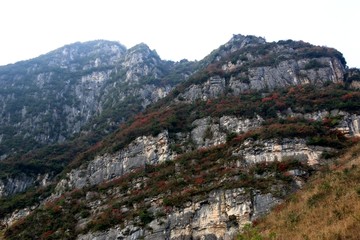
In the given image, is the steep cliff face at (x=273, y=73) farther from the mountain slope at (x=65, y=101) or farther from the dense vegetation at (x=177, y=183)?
the mountain slope at (x=65, y=101)

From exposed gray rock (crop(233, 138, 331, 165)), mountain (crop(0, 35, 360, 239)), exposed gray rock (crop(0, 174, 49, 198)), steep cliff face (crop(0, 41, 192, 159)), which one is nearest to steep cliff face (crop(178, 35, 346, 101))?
mountain (crop(0, 35, 360, 239))

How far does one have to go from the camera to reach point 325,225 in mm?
13953

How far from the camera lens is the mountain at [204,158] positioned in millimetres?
31359

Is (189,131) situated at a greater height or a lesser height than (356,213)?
greater

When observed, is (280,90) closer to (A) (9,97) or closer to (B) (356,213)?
(B) (356,213)

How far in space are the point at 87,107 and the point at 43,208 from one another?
55.3 m

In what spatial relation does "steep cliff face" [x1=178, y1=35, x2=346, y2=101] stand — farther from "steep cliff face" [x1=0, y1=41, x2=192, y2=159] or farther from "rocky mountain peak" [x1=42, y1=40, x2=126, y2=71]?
"rocky mountain peak" [x1=42, y1=40, x2=126, y2=71]

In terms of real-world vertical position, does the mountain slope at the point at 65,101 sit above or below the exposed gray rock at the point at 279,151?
above

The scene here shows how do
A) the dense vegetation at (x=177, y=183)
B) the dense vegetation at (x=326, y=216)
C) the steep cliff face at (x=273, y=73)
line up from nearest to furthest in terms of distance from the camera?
the dense vegetation at (x=326, y=216) < the dense vegetation at (x=177, y=183) < the steep cliff face at (x=273, y=73)

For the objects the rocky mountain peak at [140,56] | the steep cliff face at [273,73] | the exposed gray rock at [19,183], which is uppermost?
the rocky mountain peak at [140,56]

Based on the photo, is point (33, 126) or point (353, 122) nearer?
point (353, 122)

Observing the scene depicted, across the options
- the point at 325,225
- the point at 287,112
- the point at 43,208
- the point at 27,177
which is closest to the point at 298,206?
the point at 325,225

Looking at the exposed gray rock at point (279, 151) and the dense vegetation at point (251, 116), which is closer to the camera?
the exposed gray rock at point (279, 151)

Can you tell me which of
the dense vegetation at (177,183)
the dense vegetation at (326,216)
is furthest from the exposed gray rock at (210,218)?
the dense vegetation at (326,216)
